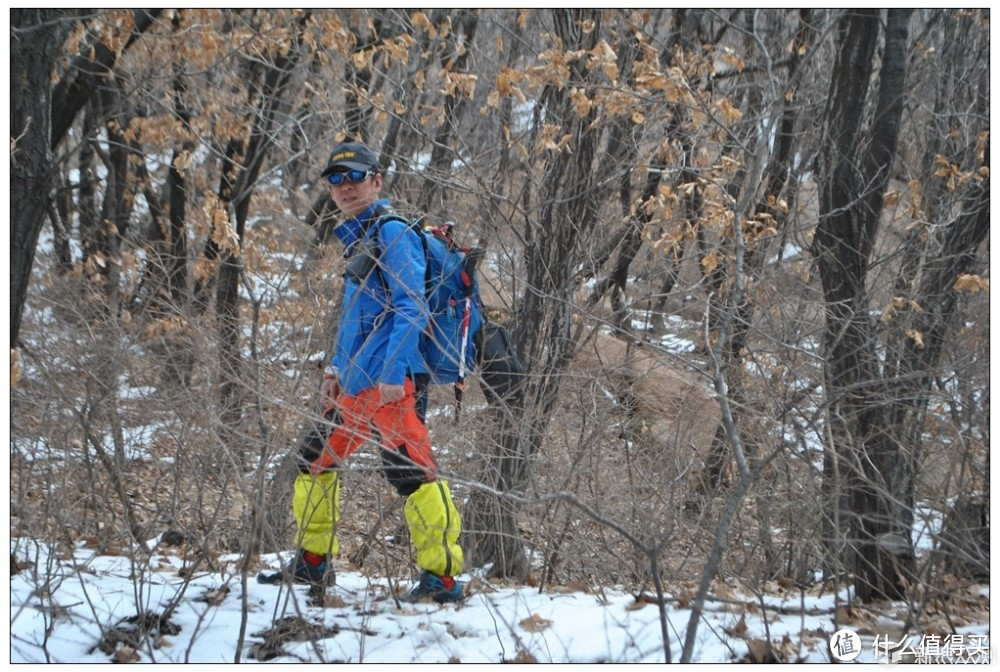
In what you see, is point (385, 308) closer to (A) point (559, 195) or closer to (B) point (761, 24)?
(A) point (559, 195)

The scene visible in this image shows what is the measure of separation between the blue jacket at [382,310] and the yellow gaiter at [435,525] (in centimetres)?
47

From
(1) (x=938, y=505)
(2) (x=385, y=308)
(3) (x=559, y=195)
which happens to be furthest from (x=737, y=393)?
(2) (x=385, y=308)

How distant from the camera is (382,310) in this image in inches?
144

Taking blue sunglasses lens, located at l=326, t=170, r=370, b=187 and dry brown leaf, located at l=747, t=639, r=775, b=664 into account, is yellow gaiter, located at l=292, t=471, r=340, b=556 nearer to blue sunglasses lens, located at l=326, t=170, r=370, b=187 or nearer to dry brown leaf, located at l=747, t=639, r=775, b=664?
blue sunglasses lens, located at l=326, t=170, r=370, b=187

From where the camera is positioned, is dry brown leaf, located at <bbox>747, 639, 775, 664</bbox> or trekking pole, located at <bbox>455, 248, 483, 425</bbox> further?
trekking pole, located at <bbox>455, 248, 483, 425</bbox>

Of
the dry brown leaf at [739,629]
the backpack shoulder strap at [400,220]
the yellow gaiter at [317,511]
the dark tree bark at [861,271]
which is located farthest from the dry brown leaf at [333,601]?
the dark tree bark at [861,271]

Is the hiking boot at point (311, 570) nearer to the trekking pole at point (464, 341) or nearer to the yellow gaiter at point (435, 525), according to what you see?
the yellow gaiter at point (435, 525)

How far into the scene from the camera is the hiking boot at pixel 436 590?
12.2 ft

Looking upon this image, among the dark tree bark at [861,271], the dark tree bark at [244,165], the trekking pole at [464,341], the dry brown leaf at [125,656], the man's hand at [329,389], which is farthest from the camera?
the dark tree bark at [244,165]

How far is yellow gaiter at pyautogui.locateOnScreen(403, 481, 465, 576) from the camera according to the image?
3562 mm

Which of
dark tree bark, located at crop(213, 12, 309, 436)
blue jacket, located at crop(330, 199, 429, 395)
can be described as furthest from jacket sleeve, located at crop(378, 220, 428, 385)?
dark tree bark, located at crop(213, 12, 309, 436)

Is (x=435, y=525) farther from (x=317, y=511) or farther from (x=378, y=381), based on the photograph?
(x=378, y=381)

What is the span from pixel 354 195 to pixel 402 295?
514mm

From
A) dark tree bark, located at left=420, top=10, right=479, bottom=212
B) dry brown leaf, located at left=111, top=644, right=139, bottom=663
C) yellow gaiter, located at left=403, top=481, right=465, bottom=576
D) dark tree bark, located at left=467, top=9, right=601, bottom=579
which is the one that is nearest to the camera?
dry brown leaf, located at left=111, top=644, right=139, bottom=663
